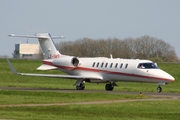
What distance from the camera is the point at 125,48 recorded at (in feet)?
410

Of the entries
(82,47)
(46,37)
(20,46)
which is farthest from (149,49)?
(46,37)

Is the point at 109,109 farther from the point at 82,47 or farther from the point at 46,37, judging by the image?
the point at 82,47

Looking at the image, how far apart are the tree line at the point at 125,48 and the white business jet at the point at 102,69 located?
62.8 m

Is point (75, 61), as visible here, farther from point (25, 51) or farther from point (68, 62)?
point (25, 51)

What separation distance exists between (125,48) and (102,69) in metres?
74.6

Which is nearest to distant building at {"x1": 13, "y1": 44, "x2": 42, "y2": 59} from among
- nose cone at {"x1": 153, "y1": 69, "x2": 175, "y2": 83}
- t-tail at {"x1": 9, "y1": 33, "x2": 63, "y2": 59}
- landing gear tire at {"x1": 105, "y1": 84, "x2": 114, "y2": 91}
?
t-tail at {"x1": 9, "y1": 33, "x2": 63, "y2": 59}

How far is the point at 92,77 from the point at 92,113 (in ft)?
65.7

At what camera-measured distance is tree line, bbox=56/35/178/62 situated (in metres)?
123

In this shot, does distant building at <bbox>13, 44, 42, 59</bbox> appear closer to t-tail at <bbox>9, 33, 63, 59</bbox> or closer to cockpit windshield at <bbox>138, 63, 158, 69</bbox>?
t-tail at <bbox>9, 33, 63, 59</bbox>

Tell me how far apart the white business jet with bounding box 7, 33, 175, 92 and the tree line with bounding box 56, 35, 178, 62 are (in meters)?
62.8

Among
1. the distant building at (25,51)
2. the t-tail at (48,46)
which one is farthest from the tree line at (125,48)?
the t-tail at (48,46)

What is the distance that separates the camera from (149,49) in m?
133

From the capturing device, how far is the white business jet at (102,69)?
47.4 metres

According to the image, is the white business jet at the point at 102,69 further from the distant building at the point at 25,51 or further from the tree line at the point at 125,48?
the distant building at the point at 25,51
